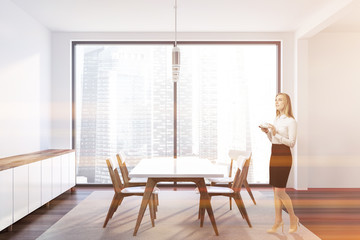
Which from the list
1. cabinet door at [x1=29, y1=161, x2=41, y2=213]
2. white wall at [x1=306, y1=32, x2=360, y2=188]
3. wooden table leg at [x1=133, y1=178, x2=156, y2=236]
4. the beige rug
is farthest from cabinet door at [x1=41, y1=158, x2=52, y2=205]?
white wall at [x1=306, y1=32, x2=360, y2=188]

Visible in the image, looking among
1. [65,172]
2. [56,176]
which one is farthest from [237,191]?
[65,172]

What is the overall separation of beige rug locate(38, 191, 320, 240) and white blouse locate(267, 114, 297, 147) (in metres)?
1.07

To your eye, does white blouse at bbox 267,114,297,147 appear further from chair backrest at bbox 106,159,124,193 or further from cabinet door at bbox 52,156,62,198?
cabinet door at bbox 52,156,62,198

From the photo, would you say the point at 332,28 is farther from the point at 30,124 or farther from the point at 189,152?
the point at 30,124

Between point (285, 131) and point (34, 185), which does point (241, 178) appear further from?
point (34, 185)

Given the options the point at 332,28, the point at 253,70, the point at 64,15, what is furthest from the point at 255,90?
the point at 64,15

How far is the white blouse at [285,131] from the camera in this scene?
12.6ft

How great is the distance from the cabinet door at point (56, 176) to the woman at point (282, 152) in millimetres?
3245

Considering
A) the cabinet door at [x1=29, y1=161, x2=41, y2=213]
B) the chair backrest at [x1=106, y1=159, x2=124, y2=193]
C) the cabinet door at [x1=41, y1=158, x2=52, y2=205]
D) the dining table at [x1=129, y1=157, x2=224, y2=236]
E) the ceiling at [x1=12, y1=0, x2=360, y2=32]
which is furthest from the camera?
the ceiling at [x1=12, y1=0, x2=360, y2=32]

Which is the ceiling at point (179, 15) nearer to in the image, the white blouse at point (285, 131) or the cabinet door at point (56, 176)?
the white blouse at point (285, 131)

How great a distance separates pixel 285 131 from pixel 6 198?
321 cm

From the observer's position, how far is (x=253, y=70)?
277 inches

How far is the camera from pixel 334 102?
6.80m

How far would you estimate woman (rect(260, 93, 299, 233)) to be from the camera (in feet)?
12.5
